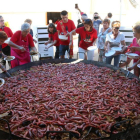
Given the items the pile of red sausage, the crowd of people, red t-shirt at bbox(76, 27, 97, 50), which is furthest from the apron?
red t-shirt at bbox(76, 27, 97, 50)

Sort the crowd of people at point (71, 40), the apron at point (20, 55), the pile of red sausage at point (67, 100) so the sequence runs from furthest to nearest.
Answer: the apron at point (20, 55), the crowd of people at point (71, 40), the pile of red sausage at point (67, 100)

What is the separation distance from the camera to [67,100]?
3027 mm

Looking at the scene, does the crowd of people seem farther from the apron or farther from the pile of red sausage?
the pile of red sausage

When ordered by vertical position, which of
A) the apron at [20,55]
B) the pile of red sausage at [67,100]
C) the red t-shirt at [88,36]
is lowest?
the pile of red sausage at [67,100]

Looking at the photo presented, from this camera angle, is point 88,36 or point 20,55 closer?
point 20,55

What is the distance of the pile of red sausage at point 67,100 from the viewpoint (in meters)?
2.40

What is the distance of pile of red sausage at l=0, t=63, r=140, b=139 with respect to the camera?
2.40 metres

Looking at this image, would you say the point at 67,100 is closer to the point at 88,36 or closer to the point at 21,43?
the point at 21,43

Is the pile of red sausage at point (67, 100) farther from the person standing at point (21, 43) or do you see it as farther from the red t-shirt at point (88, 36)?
the red t-shirt at point (88, 36)

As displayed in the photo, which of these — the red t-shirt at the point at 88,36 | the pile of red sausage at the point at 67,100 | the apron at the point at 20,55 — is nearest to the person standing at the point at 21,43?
the apron at the point at 20,55

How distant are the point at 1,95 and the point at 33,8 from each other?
37.2 feet

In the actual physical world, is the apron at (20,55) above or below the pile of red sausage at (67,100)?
above

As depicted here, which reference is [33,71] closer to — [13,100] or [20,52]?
[20,52]

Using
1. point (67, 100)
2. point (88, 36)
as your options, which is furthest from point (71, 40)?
point (67, 100)
